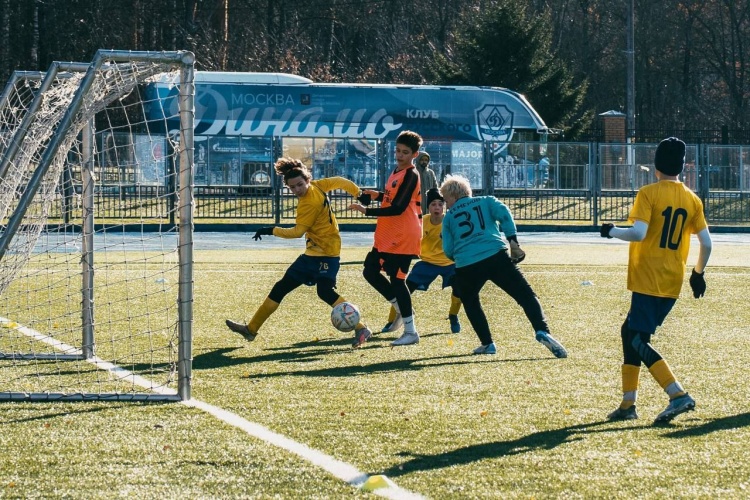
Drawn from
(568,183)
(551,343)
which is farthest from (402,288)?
(568,183)

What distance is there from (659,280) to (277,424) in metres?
2.25

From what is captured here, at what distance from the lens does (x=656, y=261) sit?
659cm

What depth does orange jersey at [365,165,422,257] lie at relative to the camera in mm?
9570

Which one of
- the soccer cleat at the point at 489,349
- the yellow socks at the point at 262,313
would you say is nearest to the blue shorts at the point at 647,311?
the soccer cleat at the point at 489,349

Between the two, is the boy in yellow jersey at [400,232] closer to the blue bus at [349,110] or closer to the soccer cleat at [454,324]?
the soccer cleat at [454,324]

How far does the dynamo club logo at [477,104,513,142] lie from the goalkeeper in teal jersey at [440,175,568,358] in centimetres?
2946

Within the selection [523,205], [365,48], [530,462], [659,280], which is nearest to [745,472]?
[530,462]

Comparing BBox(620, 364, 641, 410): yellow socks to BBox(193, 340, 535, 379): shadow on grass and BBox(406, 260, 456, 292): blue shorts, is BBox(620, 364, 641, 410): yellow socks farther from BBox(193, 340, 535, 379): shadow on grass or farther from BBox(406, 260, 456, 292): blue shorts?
BBox(406, 260, 456, 292): blue shorts

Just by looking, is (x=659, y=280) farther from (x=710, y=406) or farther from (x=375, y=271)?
(x=375, y=271)

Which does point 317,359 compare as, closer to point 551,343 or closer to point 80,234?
point 551,343

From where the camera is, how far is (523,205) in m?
30.5

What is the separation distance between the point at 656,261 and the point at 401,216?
352 centimetres

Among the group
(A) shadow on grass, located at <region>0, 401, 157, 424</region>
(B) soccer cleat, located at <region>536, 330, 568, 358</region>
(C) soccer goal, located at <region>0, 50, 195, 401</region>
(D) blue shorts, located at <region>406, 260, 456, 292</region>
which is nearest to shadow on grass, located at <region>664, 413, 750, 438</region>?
(B) soccer cleat, located at <region>536, 330, 568, 358</region>

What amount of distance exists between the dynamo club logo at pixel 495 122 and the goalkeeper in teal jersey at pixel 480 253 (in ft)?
96.6
